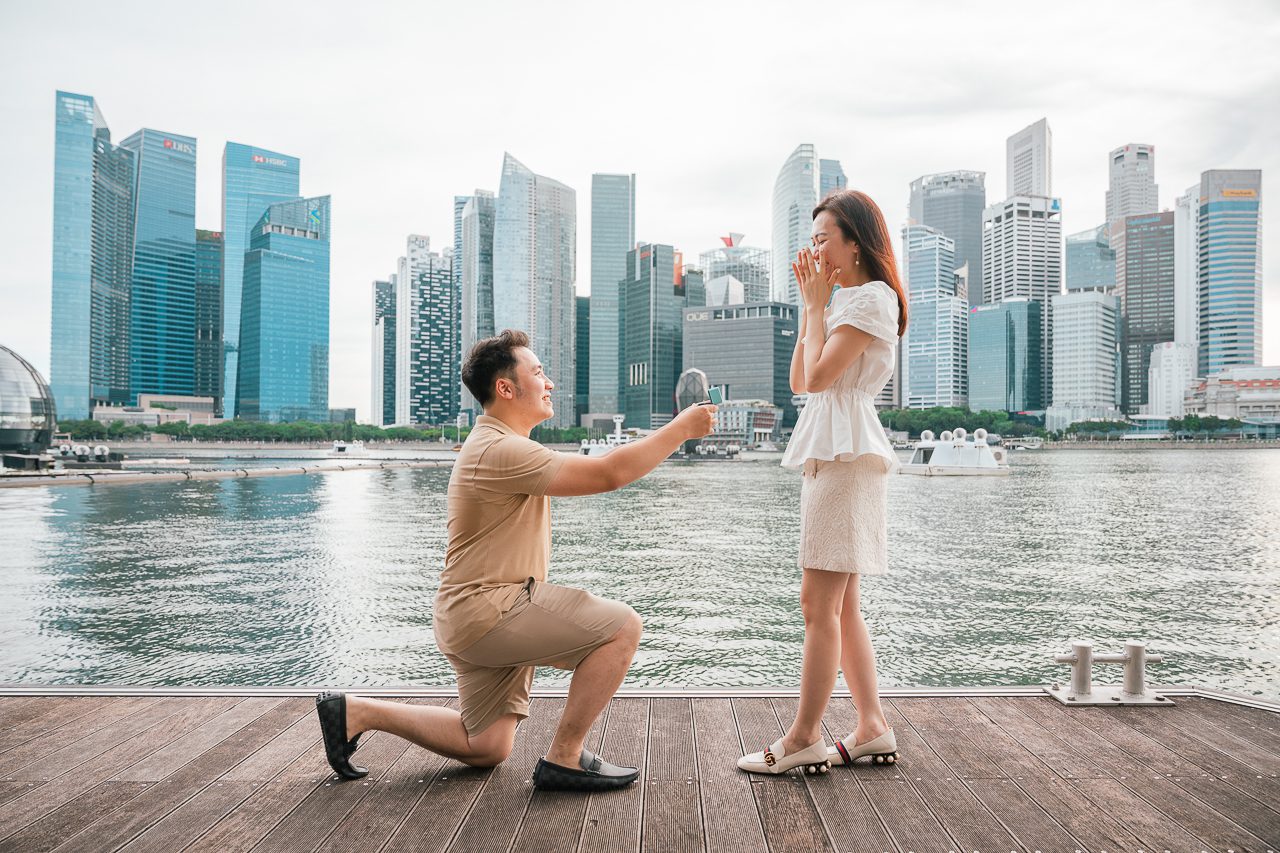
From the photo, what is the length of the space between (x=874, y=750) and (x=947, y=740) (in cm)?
39

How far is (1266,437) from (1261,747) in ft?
488

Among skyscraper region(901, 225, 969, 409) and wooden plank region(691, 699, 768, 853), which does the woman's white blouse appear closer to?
wooden plank region(691, 699, 768, 853)

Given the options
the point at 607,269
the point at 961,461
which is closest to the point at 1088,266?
the point at 607,269

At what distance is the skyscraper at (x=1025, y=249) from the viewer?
167250mm

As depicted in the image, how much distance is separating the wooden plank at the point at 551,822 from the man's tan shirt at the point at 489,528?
53 centimetres

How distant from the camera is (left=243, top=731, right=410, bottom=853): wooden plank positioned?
1963mm

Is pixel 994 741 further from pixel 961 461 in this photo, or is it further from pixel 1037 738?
pixel 961 461

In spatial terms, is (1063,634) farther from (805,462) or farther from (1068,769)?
(805,462)

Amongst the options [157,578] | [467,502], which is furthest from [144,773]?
[157,578]

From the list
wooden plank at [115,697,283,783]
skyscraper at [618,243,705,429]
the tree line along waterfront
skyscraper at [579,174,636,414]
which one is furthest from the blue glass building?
wooden plank at [115,697,283,783]

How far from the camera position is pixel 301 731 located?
9.02 feet

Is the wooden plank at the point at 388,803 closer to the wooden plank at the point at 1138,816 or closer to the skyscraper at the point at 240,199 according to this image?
the wooden plank at the point at 1138,816

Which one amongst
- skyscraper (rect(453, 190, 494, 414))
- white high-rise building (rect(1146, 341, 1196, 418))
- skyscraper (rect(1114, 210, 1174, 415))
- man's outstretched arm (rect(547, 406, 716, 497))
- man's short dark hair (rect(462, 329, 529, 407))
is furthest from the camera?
skyscraper (rect(1114, 210, 1174, 415))

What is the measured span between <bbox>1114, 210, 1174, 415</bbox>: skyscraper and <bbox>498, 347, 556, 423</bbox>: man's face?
7510 inches
